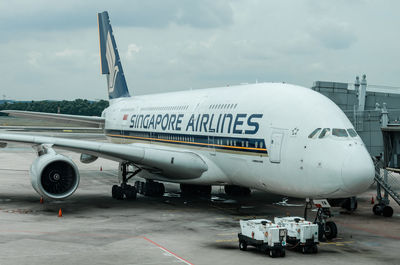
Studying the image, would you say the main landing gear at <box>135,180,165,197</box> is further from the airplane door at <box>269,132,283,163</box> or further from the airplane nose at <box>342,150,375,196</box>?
the airplane nose at <box>342,150,375,196</box>

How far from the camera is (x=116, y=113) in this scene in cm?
3291

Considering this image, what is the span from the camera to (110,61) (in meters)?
35.9

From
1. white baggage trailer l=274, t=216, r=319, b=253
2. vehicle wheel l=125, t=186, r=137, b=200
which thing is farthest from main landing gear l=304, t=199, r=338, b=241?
vehicle wheel l=125, t=186, r=137, b=200

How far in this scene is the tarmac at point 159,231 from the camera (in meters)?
14.4

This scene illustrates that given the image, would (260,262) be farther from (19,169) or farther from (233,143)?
(19,169)

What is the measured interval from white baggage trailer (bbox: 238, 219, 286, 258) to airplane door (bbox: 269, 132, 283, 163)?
108 inches

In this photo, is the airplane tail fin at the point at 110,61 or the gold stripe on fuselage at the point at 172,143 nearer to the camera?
the gold stripe on fuselage at the point at 172,143

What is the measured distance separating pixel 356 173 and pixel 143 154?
10.0 meters

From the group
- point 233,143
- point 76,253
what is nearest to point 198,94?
point 233,143

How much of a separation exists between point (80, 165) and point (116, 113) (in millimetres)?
12732

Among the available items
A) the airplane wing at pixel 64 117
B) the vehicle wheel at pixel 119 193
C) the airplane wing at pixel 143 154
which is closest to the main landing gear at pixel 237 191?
the airplane wing at pixel 143 154

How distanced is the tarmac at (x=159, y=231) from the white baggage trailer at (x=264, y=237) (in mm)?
253

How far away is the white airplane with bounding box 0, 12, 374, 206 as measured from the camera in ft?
53.7

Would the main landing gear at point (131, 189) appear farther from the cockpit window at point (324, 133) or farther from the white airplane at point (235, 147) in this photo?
the cockpit window at point (324, 133)
